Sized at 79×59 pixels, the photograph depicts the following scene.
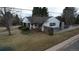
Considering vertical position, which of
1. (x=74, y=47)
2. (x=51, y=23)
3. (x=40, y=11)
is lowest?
(x=74, y=47)

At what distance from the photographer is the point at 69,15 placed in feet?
6.72

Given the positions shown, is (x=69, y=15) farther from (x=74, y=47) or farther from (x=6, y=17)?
(x=6, y=17)

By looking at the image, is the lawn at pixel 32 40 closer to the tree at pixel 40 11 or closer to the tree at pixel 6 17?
the tree at pixel 6 17

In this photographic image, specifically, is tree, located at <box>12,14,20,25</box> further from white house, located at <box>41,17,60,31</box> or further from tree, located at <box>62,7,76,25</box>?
tree, located at <box>62,7,76,25</box>

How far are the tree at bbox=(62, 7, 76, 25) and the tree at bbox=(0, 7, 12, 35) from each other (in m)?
0.67

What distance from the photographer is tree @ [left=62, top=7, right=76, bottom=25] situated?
2.03m

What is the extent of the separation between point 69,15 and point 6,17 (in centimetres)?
78

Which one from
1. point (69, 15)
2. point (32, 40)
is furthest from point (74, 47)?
point (32, 40)

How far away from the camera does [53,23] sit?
2.04 metres

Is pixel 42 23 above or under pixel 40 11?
under

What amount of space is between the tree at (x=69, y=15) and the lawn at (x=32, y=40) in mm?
129
